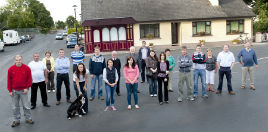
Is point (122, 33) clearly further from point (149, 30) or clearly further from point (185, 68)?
point (185, 68)

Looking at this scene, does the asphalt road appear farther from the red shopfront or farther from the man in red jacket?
the red shopfront

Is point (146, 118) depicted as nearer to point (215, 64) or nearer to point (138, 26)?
point (215, 64)

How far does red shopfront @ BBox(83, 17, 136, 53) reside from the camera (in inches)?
1188

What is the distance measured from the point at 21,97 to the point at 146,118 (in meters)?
3.71

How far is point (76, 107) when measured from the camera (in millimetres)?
8602

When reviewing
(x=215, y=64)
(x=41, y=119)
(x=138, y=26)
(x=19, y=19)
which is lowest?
(x=41, y=119)

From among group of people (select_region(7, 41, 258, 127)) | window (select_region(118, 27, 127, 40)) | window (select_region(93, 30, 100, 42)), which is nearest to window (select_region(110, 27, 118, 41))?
window (select_region(118, 27, 127, 40))

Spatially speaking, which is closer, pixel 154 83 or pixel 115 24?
pixel 154 83

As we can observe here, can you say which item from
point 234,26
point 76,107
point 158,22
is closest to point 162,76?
point 76,107

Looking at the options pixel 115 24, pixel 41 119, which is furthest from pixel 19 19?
pixel 41 119

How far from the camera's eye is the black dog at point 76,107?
8.53 metres

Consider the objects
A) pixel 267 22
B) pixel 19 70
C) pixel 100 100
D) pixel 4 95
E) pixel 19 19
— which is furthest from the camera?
pixel 19 19

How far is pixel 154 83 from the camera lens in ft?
35.4

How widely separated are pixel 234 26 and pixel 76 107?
2837 centimetres
